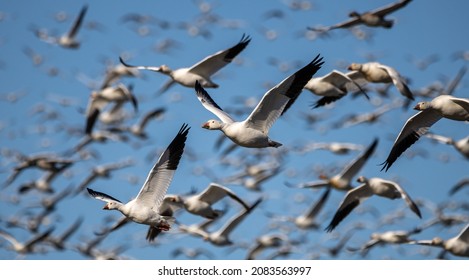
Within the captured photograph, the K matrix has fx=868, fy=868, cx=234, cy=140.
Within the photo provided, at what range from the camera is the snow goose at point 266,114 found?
32.4ft

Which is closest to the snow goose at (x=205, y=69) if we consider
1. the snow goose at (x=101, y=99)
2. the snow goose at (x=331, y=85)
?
the snow goose at (x=331, y=85)

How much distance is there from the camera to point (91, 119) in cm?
1809

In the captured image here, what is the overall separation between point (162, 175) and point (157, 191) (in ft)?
0.67

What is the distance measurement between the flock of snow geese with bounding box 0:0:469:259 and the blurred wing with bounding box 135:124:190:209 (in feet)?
0.04

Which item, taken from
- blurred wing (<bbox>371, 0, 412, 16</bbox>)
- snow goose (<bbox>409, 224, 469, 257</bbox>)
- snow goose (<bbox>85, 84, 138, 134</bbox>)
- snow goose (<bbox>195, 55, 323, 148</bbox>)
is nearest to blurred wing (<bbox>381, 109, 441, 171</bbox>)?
snow goose (<bbox>195, 55, 323, 148</bbox>)

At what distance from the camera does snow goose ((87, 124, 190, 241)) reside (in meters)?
10.0

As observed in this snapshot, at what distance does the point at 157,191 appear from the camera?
10.1m

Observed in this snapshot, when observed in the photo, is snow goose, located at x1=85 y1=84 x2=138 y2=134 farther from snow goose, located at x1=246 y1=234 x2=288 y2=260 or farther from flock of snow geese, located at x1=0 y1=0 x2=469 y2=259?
snow goose, located at x1=246 y1=234 x2=288 y2=260

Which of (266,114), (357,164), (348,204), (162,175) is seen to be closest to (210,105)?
(266,114)

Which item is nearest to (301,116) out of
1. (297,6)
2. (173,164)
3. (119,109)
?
(297,6)

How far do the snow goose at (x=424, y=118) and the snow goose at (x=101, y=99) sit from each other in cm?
727

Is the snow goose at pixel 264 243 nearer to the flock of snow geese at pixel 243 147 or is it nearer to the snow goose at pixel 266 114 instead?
the flock of snow geese at pixel 243 147

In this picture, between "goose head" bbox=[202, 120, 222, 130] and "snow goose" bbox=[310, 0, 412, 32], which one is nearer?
"goose head" bbox=[202, 120, 222, 130]

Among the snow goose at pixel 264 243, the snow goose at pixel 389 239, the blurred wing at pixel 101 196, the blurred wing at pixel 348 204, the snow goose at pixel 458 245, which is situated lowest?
the snow goose at pixel 264 243
